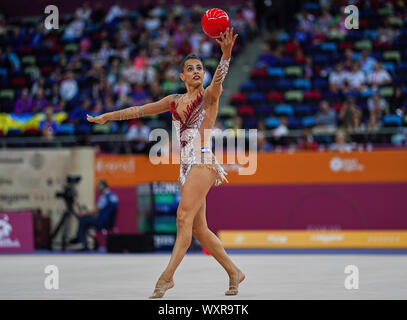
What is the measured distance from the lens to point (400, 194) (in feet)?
49.1

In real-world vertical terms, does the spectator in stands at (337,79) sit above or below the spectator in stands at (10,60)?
below

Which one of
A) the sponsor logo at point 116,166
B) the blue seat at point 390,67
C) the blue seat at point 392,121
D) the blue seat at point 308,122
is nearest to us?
the blue seat at point 392,121

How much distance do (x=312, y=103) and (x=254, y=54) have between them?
422cm

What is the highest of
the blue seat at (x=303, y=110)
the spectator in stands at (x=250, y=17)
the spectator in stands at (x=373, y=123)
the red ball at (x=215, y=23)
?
the spectator in stands at (x=250, y=17)

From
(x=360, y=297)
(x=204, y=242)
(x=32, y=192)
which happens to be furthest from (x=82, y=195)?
(x=360, y=297)

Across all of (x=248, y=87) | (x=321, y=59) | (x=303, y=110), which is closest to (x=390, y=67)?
(x=321, y=59)

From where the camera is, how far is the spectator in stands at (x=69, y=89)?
20828 millimetres

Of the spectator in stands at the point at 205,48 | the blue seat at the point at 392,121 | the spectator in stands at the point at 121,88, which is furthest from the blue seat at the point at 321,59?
the spectator in stands at the point at 121,88

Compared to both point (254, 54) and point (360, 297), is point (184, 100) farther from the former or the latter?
point (254, 54)

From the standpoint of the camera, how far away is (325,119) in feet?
54.4

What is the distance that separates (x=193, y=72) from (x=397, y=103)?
10.5m

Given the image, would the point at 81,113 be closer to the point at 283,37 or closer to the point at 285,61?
the point at 285,61

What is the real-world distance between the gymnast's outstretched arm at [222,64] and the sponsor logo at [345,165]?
899 cm

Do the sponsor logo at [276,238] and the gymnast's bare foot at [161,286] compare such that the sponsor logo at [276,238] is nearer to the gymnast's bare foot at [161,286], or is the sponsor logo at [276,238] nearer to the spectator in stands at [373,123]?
the spectator in stands at [373,123]
